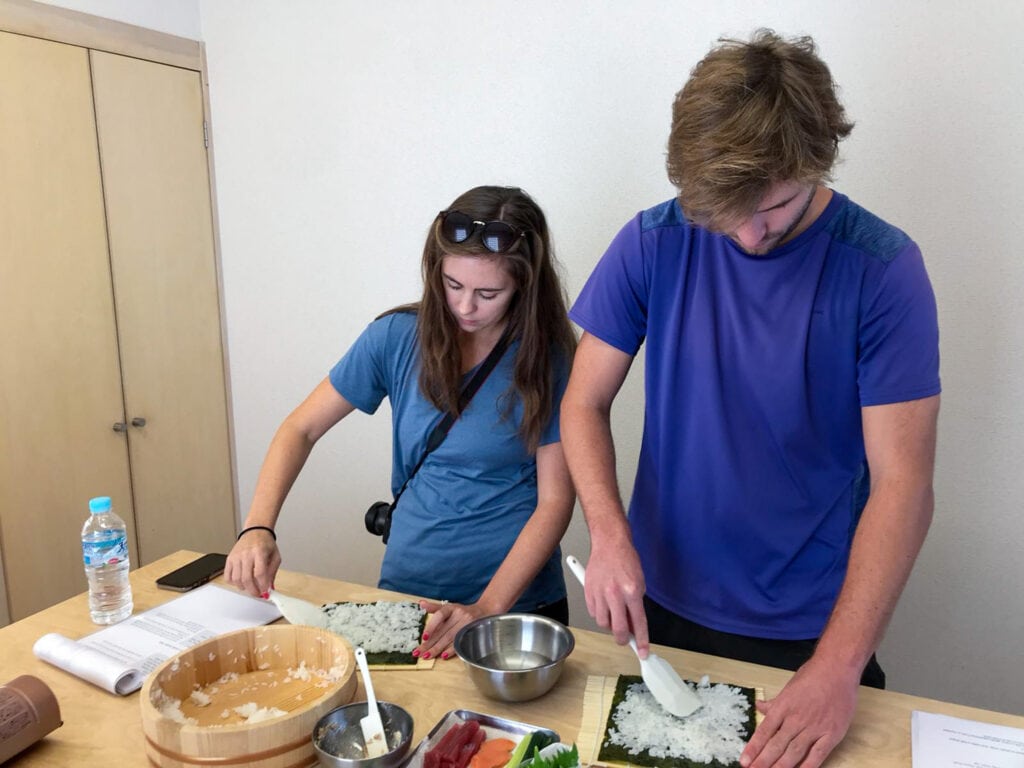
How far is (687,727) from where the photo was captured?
3.75ft

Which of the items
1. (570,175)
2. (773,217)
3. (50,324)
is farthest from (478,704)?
(50,324)

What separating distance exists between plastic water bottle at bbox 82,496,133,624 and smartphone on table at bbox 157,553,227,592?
4.4 inches

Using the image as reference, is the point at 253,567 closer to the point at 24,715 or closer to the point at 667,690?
the point at 24,715

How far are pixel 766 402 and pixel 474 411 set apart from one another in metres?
0.62

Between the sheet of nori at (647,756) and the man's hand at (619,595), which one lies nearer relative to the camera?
the sheet of nori at (647,756)

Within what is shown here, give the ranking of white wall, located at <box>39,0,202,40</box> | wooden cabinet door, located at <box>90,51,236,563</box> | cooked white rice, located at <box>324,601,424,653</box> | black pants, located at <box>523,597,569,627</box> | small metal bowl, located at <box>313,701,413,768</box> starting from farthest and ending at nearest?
1. wooden cabinet door, located at <box>90,51,236,563</box>
2. white wall, located at <box>39,0,202,40</box>
3. black pants, located at <box>523,597,569,627</box>
4. cooked white rice, located at <box>324,601,424,653</box>
5. small metal bowl, located at <box>313,701,413,768</box>

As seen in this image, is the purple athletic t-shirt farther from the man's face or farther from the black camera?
the black camera

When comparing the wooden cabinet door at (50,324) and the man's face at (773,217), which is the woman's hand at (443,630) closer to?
the man's face at (773,217)

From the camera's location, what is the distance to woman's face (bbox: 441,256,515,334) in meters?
1.61

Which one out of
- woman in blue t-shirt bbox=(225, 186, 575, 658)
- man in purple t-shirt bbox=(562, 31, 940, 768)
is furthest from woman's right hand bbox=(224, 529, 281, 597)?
man in purple t-shirt bbox=(562, 31, 940, 768)

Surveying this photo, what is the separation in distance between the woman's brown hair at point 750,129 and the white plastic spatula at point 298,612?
93cm

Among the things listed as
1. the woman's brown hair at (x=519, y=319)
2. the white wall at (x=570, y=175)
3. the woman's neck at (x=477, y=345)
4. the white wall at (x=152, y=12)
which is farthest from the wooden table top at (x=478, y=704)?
the white wall at (x=152, y=12)

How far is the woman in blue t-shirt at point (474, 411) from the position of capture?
1626mm

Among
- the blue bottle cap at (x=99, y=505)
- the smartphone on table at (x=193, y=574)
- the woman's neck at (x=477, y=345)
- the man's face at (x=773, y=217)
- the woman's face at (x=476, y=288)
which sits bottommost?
the smartphone on table at (x=193, y=574)
